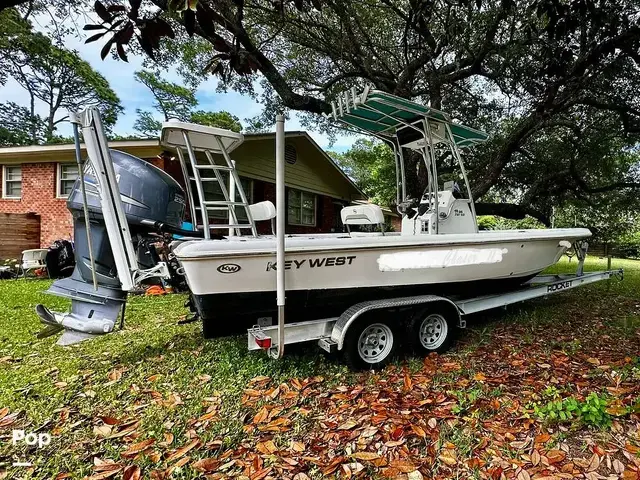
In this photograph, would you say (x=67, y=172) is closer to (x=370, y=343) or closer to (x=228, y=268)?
(x=228, y=268)

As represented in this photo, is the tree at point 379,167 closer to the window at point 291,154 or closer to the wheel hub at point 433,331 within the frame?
the window at point 291,154

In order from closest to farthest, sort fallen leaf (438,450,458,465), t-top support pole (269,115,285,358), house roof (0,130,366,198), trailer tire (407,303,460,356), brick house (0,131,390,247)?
1. fallen leaf (438,450,458,465)
2. t-top support pole (269,115,285,358)
3. trailer tire (407,303,460,356)
4. house roof (0,130,366,198)
5. brick house (0,131,390,247)

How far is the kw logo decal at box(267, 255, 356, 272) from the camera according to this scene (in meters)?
2.94

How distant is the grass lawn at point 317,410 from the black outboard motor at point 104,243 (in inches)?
19.0

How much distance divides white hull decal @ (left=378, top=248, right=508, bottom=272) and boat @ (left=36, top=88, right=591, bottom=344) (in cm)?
1

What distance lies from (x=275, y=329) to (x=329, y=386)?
0.66 metres

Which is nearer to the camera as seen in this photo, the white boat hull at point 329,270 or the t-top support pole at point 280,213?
the t-top support pole at point 280,213

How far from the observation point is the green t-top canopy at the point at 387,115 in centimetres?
376

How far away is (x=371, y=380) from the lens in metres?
3.17

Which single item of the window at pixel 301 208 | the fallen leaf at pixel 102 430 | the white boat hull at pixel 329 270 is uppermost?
the window at pixel 301 208

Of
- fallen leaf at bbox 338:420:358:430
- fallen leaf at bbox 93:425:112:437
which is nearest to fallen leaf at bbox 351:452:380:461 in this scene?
fallen leaf at bbox 338:420:358:430

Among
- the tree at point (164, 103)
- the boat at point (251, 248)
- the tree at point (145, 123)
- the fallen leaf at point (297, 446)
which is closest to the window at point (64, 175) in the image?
the boat at point (251, 248)

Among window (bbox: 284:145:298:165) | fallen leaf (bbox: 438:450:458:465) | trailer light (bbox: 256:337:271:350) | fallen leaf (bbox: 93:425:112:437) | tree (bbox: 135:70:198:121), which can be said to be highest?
tree (bbox: 135:70:198:121)

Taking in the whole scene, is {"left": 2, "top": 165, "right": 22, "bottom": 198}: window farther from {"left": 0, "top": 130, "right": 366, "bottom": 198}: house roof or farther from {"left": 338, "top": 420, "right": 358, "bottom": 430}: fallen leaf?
{"left": 338, "top": 420, "right": 358, "bottom": 430}: fallen leaf
